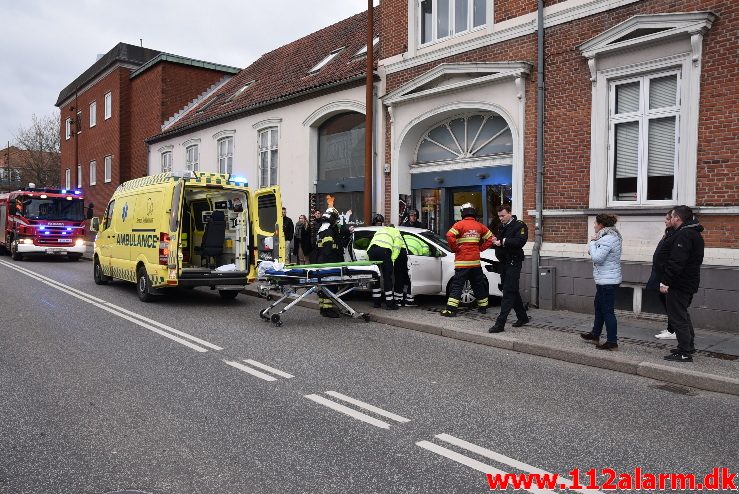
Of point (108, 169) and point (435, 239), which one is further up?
point (108, 169)

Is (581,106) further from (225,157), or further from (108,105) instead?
(108,105)

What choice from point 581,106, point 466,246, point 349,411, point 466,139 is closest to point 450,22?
point 466,139

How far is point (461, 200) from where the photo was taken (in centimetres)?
1349

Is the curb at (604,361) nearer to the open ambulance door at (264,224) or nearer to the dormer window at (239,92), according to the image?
the open ambulance door at (264,224)

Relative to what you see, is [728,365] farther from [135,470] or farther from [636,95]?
[135,470]

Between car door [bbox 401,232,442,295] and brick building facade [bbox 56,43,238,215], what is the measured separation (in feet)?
63.9

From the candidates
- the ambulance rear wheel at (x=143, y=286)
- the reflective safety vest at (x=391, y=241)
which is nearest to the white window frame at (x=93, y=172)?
the ambulance rear wheel at (x=143, y=286)

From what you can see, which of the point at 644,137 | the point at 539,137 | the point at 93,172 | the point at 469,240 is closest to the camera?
the point at 469,240

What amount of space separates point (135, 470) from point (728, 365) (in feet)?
19.7

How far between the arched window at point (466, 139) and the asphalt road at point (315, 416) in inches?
220

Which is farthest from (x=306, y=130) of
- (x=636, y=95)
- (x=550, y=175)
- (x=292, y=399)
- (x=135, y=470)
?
(x=135, y=470)

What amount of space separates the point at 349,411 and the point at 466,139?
30.5ft

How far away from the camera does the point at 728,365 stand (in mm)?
6496

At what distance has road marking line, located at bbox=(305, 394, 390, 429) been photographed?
4.64m
